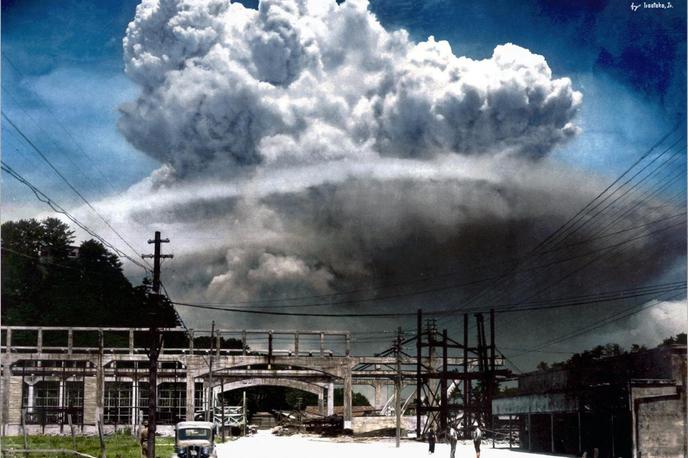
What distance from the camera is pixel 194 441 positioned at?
30.2 metres

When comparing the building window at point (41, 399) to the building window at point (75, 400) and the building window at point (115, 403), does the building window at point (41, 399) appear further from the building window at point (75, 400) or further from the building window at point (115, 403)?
the building window at point (115, 403)

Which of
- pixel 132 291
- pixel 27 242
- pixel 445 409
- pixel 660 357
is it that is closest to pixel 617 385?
pixel 660 357

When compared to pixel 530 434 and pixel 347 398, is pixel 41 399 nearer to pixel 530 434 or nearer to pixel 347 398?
pixel 347 398

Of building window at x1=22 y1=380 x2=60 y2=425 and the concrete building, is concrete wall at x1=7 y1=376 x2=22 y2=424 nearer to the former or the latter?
building window at x1=22 y1=380 x2=60 y2=425

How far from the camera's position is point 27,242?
131ft

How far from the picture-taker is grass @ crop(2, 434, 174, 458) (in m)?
33.6

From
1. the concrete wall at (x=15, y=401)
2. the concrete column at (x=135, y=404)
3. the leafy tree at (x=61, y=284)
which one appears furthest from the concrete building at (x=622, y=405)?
the concrete wall at (x=15, y=401)

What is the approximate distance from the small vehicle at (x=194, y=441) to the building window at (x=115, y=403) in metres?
20.1

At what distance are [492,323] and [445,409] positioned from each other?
5374mm

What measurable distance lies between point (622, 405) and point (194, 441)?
15.7m

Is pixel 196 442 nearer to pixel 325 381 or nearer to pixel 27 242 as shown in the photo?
pixel 27 242

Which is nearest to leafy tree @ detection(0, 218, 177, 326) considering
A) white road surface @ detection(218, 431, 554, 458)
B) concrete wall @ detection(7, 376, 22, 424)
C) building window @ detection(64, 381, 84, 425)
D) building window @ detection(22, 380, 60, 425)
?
concrete wall @ detection(7, 376, 22, 424)

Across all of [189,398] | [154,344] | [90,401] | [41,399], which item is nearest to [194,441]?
[154,344]

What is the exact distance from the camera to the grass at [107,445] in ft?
110
